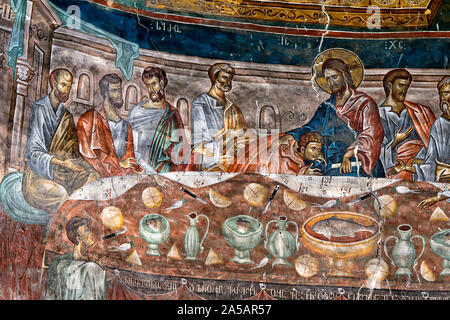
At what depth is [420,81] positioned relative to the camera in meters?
12.4

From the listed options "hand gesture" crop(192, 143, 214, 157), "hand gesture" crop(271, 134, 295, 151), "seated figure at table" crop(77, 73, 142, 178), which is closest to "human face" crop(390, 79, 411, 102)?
"hand gesture" crop(271, 134, 295, 151)

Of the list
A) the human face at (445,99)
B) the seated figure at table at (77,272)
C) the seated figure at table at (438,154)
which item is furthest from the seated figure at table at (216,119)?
the human face at (445,99)

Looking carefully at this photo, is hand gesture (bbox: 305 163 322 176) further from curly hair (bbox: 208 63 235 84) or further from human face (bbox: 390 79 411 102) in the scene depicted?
curly hair (bbox: 208 63 235 84)

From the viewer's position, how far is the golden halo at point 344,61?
12.4 meters

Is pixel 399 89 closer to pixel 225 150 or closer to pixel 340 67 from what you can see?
pixel 340 67

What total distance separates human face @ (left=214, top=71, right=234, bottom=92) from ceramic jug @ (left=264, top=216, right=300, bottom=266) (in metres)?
2.06

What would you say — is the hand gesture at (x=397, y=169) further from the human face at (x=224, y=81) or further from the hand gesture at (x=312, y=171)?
the human face at (x=224, y=81)

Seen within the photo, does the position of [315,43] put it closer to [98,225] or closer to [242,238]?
[242,238]

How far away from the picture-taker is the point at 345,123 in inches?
486

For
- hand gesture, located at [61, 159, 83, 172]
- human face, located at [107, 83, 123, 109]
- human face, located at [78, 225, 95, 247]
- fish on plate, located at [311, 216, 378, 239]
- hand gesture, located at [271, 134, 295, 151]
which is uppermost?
human face, located at [107, 83, 123, 109]

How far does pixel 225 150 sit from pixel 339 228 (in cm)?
195

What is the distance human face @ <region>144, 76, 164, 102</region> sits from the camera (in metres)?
12.0

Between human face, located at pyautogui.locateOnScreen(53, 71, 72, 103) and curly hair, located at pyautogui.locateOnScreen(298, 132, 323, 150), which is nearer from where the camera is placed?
human face, located at pyautogui.locateOnScreen(53, 71, 72, 103)
